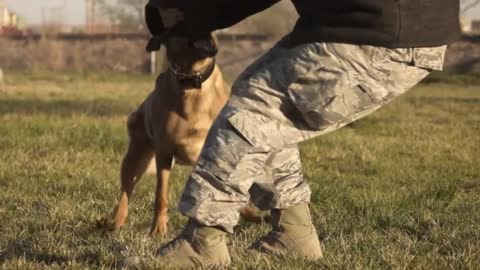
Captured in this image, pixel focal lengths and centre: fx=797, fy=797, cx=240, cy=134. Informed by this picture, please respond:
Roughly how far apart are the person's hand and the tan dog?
2.47ft

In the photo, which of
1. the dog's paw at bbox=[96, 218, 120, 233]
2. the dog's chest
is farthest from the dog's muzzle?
the dog's paw at bbox=[96, 218, 120, 233]

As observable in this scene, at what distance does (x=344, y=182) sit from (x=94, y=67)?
32.5 metres

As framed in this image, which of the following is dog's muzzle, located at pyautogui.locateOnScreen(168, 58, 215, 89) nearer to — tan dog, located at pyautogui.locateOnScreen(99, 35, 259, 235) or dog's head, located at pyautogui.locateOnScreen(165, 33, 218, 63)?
tan dog, located at pyautogui.locateOnScreen(99, 35, 259, 235)

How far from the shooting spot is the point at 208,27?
345cm

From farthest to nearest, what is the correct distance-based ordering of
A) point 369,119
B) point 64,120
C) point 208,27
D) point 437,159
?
1. point 369,119
2. point 64,120
3. point 437,159
4. point 208,27

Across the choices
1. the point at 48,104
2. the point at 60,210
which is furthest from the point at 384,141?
the point at 48,104

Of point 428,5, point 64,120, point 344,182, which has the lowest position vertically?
point 64,120

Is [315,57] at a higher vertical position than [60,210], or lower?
→ higher

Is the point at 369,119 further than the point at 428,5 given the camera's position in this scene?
Yes

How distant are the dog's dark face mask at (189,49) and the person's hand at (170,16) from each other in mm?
516

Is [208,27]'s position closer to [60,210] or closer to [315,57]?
[315,57]

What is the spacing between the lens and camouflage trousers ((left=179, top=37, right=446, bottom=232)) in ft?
A: 9.21

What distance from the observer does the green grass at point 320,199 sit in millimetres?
3533

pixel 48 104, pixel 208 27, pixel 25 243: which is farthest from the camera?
pixel 48 104
